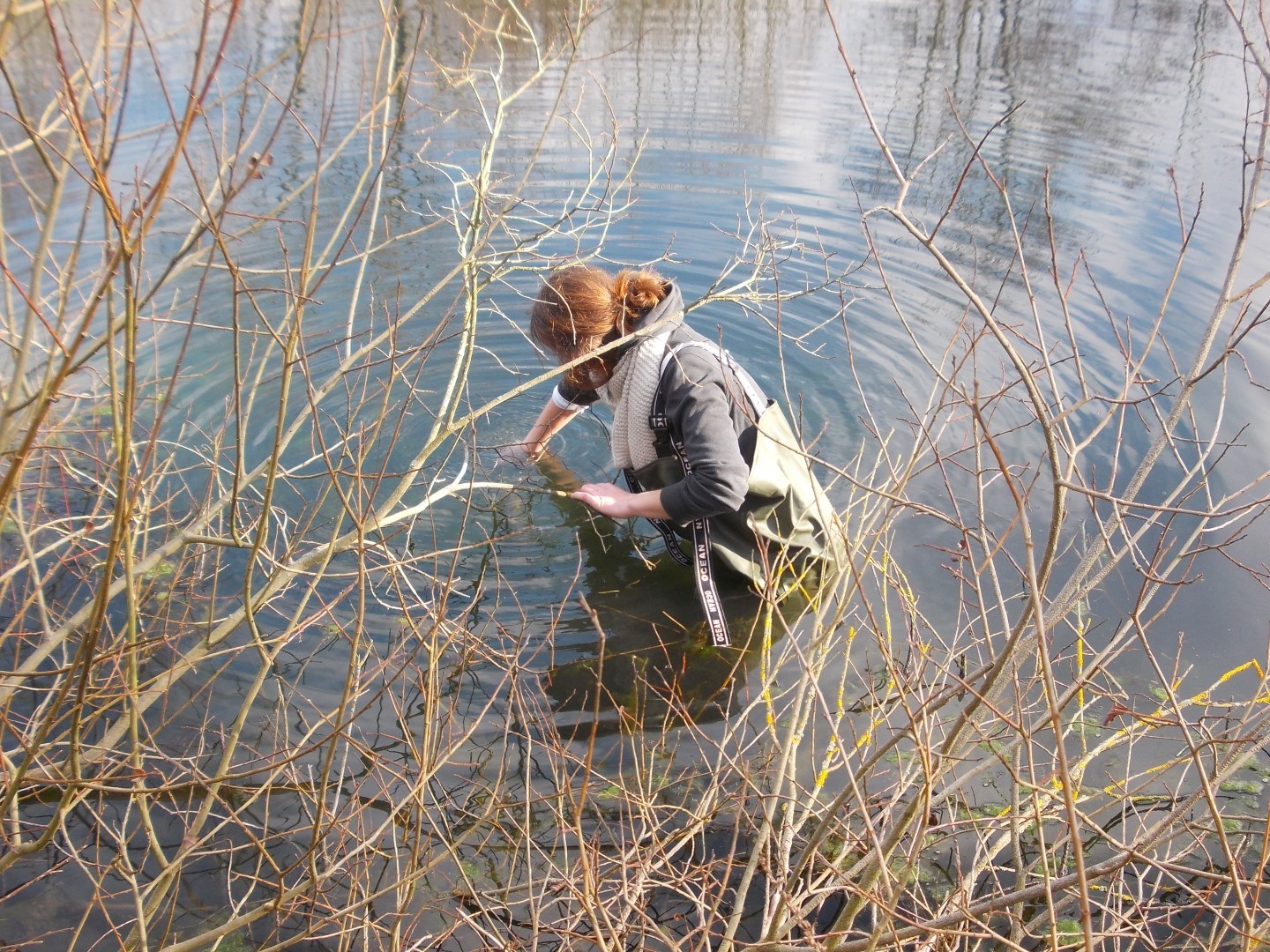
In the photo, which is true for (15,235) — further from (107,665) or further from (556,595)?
(556,595)

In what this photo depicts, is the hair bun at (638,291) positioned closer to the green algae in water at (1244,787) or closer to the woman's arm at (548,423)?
the woman's arm at (548,423)

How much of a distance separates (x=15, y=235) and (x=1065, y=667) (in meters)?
7.36

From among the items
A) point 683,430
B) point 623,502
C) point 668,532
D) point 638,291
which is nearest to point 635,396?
point 683,430

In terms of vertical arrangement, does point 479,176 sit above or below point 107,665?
above

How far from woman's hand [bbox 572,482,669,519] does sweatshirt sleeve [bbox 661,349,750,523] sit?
256 mm

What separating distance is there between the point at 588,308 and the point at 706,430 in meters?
0.61

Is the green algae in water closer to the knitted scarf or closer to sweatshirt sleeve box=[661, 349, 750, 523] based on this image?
sweatshirt sleeve box=[661, 349, 750, 523]

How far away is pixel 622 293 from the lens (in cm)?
346

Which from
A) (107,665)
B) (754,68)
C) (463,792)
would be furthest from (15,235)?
(754,68)

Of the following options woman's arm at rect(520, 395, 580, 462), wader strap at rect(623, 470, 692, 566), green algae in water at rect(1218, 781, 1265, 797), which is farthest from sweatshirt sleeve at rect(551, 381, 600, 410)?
green algae in water at rect(1218, 781, 1265, 797)

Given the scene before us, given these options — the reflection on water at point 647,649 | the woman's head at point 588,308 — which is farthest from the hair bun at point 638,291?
the reflection on water at point 647,649

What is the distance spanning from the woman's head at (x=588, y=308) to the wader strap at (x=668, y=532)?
699 mm

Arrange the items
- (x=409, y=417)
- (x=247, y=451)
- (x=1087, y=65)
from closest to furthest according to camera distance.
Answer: (x=247, y=451), (x=409, y=417), (x=1087, y=65)

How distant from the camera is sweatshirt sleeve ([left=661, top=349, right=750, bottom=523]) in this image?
3.45 meters
